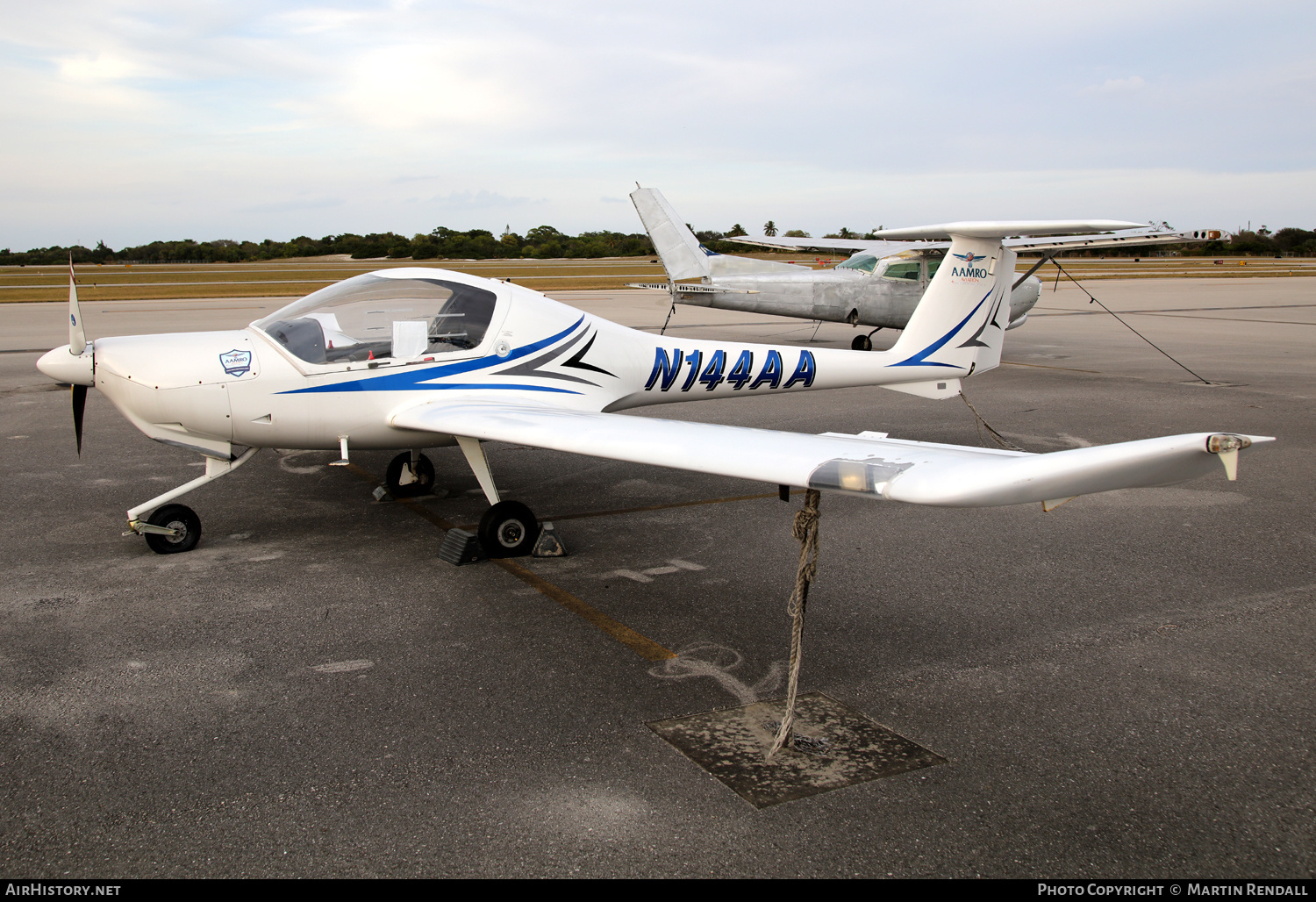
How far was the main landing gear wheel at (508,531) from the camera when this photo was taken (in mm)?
6281

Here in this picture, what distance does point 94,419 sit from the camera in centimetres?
1167

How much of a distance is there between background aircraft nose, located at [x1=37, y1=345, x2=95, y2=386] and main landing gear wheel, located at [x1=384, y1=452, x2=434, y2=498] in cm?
253

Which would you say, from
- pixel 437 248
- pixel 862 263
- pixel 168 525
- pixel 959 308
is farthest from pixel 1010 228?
pixel 437 248

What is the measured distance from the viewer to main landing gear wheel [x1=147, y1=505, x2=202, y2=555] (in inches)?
251

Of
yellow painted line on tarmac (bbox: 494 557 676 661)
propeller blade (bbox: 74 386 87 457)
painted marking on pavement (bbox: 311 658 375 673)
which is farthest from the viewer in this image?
A: propeller blade (bbox: 74 386 87 457)

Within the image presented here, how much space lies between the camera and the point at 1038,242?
59.1 feet

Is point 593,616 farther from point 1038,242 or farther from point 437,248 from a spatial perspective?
point 437,248

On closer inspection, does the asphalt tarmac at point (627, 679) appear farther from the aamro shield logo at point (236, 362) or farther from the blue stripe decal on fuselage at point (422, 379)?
the aamro shield logo at point (236, 362)

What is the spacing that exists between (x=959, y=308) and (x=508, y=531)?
5.20 metres

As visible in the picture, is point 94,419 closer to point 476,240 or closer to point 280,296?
point 280,296

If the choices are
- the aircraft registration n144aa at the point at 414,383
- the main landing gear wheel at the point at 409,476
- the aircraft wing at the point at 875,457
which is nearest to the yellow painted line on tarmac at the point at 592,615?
the aircraft registration n144aa at the point at 414,383

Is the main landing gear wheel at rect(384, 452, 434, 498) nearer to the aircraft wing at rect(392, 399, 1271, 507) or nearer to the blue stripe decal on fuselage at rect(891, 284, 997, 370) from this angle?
the aircraft wing at rect(392, 399, 1271, 507)

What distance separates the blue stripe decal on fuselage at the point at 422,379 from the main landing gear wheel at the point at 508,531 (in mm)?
1013

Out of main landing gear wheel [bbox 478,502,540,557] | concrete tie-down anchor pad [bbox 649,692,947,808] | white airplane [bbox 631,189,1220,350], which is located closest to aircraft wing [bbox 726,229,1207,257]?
white airplane [bbox 631,189,1220,350]
